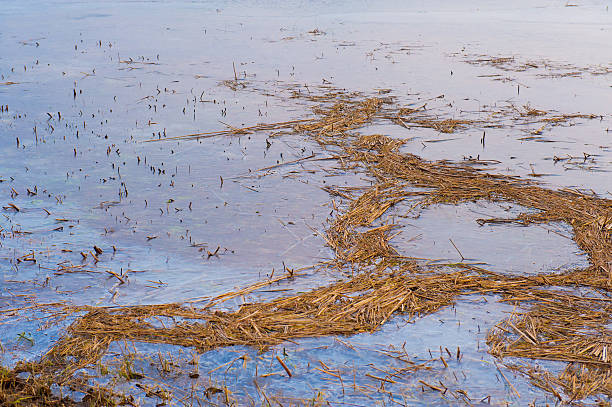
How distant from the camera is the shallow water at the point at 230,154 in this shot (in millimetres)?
3723

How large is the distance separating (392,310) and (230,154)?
3148 mm

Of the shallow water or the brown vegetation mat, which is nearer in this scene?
the brown vegetation mat

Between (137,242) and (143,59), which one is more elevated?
(143,59)

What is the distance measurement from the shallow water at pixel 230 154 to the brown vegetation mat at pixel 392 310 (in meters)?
0.13

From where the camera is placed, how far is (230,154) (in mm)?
5977

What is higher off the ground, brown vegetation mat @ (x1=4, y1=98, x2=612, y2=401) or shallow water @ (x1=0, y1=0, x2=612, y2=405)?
shallow water @ (x1=0, y1=0, x2=612, y2=405)

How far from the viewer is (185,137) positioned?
6484 mm

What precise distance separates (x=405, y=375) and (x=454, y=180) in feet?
9.04

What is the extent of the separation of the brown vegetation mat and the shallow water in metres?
0.13

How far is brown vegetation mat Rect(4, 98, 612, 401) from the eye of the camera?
2854 millimetres

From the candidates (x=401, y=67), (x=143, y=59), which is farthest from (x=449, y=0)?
(x=143, y=59)

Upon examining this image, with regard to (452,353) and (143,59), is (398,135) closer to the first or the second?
(452,353)

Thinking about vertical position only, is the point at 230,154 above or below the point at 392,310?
above

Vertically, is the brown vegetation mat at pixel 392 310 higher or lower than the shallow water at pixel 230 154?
lower
